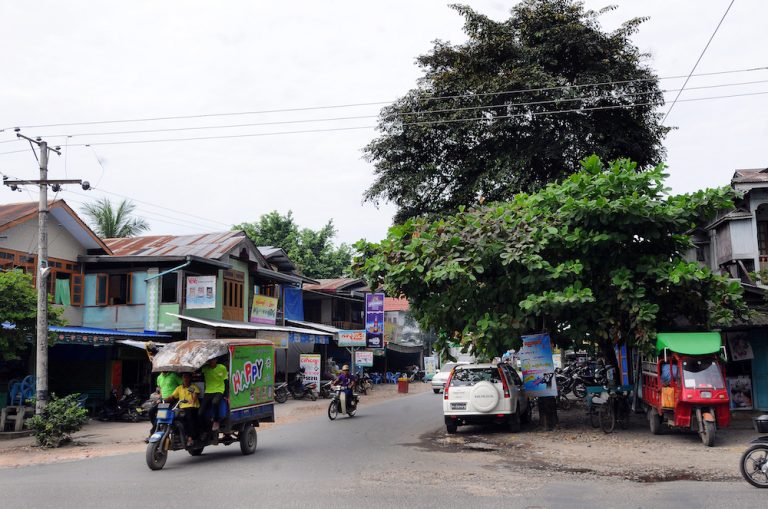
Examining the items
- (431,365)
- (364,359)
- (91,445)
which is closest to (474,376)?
(91,445)

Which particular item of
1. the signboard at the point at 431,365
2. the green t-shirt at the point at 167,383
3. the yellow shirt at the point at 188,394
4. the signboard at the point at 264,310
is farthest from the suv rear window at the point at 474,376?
the signboard at the point at 431,365

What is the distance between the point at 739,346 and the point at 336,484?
44.6 ft

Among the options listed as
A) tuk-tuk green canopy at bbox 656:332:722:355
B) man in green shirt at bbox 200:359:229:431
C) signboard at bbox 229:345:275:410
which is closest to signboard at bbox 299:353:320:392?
signboard at bbox 229:345:275:410

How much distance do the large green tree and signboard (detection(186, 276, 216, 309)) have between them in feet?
27.9

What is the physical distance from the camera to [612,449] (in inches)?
550

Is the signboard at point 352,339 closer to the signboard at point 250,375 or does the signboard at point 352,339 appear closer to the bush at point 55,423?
the bush at point 55,423

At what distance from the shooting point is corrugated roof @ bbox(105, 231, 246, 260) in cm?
2878

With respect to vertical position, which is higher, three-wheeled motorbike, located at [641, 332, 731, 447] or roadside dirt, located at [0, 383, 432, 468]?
three-wheeled motorbike, located at [641, 332, 731, 447]

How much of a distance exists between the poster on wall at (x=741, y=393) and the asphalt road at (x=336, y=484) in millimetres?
9197

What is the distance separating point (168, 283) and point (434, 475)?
19633 mm

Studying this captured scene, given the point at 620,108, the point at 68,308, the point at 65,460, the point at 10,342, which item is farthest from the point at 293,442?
the point at 620,108

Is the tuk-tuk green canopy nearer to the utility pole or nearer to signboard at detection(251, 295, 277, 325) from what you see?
A: the utility pole

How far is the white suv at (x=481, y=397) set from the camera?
16.5 meters

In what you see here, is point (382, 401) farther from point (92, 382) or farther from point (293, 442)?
point (293, 442)
